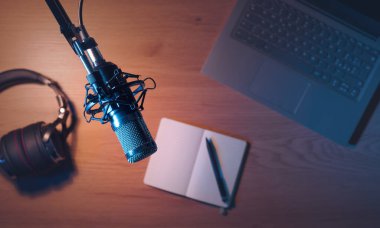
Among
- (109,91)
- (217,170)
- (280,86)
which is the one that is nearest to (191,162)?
(217,170)

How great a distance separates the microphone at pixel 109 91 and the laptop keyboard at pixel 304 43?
1.56 ft

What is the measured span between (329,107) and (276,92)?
5.7 inches

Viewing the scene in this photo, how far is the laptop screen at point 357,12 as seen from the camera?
0.89 meters

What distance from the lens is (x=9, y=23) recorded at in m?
0.98

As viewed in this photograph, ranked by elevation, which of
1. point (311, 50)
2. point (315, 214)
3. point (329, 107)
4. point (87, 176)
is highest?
point (311, 50)

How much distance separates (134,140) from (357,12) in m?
0.70

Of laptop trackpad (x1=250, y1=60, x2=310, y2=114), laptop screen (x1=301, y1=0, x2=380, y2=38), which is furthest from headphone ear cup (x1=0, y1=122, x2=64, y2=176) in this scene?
laptop screen (x1=301, y1=0, x2=380, y2=38)

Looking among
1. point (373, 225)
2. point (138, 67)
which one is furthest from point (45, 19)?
point (373, 225)

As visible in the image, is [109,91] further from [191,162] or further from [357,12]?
[357,12]

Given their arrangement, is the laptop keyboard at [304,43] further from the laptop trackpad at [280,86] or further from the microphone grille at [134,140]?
the microphone grille at [134,140]

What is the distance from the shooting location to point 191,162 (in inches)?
36.9

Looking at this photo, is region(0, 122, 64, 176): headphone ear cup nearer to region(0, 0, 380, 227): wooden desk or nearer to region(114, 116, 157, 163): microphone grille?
region(0, 0, 380, 227): wooden desk

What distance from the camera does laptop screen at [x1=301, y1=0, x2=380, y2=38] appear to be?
2.92ft

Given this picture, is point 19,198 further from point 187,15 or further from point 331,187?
point 331,187
